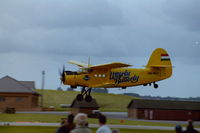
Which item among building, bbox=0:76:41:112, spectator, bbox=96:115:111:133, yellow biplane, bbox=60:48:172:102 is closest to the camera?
spectator, bbox=96:115:111:133

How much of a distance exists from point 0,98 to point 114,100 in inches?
2408

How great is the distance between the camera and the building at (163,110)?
117 metres

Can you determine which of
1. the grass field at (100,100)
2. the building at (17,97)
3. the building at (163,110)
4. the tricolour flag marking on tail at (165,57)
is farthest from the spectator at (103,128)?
the grass field at (100,100)

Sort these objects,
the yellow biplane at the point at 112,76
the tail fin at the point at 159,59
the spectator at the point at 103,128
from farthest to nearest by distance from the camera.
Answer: the tail fin at the point at 159,59 → the yellow biplane at the point at 112,76 → the spectator at the point at 103,128

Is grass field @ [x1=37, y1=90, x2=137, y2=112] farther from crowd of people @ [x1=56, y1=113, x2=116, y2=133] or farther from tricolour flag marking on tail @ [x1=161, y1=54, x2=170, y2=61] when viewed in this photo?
crowd of people @ [x1=56, y1=113, x2=116, y2=133]

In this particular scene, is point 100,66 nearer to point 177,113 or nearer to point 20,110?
point 177,113

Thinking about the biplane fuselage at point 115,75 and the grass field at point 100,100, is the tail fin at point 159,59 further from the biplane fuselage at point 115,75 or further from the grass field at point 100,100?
the grass field at point 100,100

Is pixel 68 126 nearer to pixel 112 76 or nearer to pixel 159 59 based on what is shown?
pixel 112 76

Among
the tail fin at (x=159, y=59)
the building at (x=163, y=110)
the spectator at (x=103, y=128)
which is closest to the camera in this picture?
the spectator at (x=103, y=128)

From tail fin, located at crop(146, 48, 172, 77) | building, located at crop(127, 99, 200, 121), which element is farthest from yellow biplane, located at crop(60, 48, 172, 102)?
building, located at crop(127, 99, 200, 121)

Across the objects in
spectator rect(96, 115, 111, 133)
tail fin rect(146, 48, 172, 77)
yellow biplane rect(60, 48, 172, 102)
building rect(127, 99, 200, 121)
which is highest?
tail fin rect(146, 48, 172, 77)

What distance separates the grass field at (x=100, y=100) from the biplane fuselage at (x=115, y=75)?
387ft

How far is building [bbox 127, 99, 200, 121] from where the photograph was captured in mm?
116750

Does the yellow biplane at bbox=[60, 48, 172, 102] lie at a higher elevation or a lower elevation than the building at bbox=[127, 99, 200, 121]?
higher
